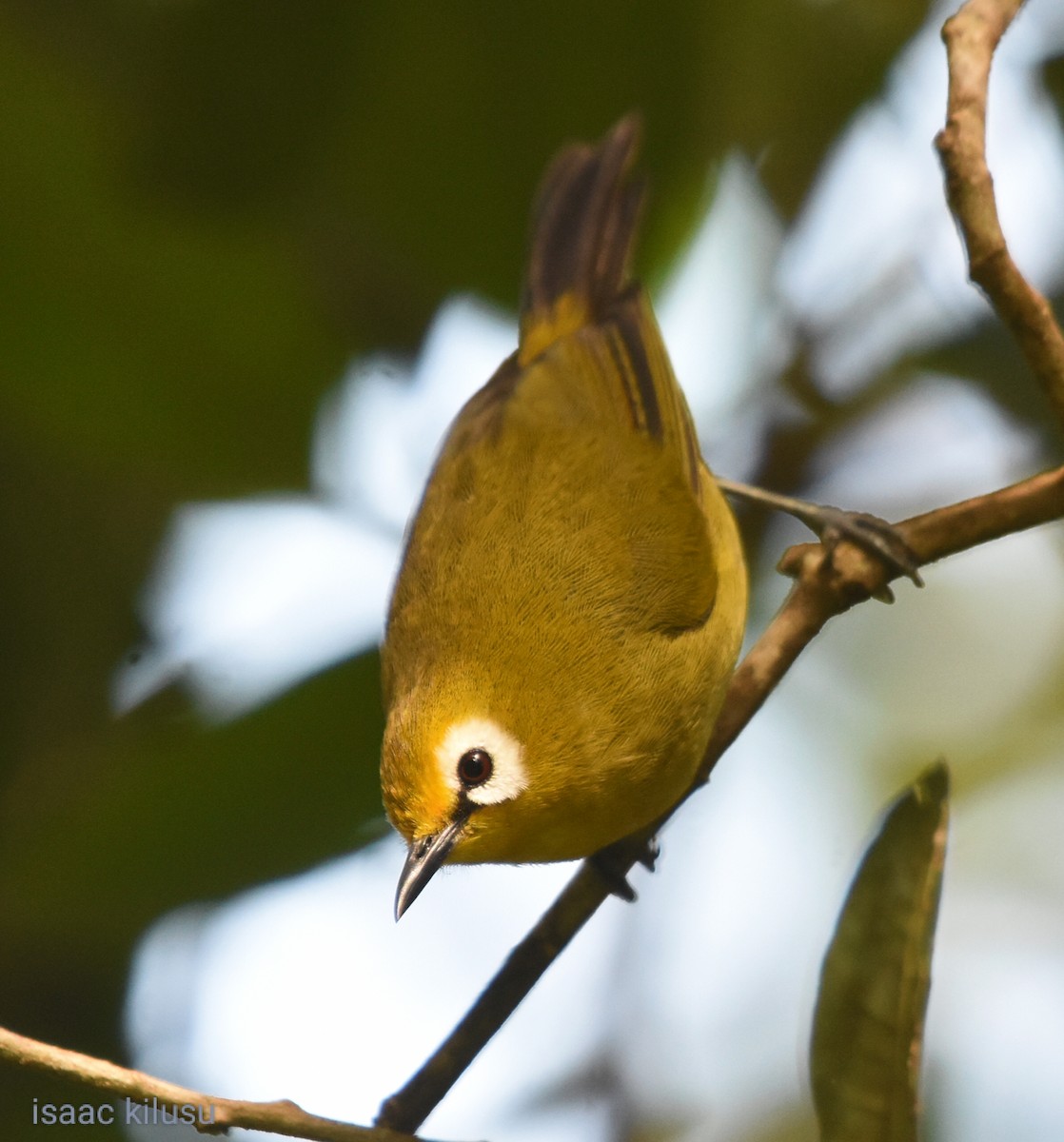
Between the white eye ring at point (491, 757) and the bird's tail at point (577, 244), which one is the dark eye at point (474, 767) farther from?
the bird's tail at point (577, 244)

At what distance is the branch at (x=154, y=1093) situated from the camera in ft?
5.13

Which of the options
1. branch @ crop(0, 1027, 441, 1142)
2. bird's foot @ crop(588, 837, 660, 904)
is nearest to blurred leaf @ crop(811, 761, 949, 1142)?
branch @ crop(0, 1027, 441, 1142)

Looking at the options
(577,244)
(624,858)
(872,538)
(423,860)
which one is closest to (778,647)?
(872,538)

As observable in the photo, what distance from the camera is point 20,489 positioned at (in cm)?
303

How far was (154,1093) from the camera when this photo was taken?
1566mm

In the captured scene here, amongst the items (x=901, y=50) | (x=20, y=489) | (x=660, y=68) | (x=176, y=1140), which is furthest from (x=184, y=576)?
(x=901, y=50)

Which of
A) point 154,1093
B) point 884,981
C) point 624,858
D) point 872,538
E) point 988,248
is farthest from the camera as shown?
point 624,858

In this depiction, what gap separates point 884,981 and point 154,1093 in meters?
0.94

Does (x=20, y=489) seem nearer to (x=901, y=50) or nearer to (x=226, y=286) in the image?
(x=226, y=286)

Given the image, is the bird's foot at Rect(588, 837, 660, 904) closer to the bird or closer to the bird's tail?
the bird

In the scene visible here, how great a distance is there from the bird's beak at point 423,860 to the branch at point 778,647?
0.23 meters

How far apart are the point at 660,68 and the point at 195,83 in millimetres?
1015

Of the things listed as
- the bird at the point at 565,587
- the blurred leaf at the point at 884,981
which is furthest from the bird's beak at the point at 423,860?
the blurred leaf at the point at 884,981

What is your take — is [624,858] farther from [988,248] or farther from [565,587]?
[988,248]
